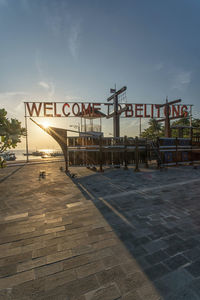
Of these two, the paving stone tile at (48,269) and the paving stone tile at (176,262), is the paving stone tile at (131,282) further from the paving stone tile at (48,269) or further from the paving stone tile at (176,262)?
the paving stone tile at (48,269)

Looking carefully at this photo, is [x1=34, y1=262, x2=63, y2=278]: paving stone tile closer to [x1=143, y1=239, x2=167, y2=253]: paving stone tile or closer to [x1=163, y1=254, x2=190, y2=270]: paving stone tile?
[x1=143, y1=239, x2=167, y2=253]: paving stone tile

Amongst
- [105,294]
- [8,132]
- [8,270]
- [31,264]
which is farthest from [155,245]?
[8,132]

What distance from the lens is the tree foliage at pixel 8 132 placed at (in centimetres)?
741

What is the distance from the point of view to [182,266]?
2.61 m

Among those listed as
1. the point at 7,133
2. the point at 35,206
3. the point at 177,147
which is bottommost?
the point at 35,206

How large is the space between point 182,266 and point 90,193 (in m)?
5.04

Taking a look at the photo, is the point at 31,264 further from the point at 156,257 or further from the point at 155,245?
the point at 155,245

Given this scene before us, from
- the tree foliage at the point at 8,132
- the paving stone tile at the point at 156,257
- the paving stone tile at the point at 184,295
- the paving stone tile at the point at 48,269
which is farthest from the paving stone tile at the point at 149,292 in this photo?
the tree foliage at the point at 8,132

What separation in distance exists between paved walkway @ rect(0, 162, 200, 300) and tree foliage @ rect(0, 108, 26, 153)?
11.0ft

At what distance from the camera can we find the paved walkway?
2223 millimetres

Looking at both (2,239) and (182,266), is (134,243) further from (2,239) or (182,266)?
(2,239)

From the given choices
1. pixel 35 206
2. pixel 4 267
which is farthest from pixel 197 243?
pixel 35 206

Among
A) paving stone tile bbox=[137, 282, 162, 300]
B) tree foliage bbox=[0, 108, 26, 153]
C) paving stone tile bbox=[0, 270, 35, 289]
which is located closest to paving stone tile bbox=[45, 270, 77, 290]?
paving stone tile bbox=[0, 270, 35, 289]

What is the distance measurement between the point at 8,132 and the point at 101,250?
769 cm
